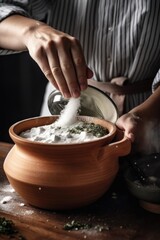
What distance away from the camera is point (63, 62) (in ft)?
3.66

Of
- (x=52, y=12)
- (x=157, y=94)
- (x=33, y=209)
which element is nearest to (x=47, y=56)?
(x=33, y=209)

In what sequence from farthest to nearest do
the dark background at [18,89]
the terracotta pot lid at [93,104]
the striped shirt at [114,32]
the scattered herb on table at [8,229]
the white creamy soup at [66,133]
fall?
the dark background at [18,89]
the striped shirt at [114,32]
the terracotta pot lid at [93,104]
the white creamy soup at [66,133]
the scattered herb on table at [8,229]

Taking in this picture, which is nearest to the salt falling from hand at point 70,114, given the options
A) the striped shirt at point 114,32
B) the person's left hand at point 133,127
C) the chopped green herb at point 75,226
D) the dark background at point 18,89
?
the person's left hand at point 133,127

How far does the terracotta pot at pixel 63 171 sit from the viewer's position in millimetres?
1044

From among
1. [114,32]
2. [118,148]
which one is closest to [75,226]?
[118,148]

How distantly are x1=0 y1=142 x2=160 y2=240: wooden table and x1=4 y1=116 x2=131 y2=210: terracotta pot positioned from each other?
1.1 inches

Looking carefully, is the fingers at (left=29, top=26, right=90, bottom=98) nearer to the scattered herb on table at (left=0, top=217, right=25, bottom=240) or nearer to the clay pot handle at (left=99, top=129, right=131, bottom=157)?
the clay pot handle at (left=99, top=129, right=131, bottom=157)

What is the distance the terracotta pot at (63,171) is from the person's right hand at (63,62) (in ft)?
0.50

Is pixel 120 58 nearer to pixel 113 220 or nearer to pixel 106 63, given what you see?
pixel 106 63

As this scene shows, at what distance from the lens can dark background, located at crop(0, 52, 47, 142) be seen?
287 cm

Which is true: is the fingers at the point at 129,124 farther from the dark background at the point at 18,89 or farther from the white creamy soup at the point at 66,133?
the dark background at the point at 18,89

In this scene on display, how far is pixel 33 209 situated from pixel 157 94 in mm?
607

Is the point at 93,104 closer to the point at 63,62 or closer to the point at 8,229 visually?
the point at 63,62

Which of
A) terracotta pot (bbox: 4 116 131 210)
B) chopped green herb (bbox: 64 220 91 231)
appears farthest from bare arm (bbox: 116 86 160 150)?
chopped green herb (bbox: 64 220 91 231)
